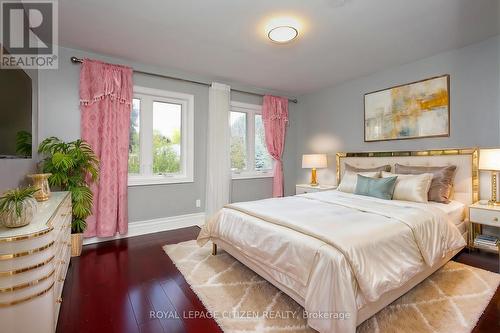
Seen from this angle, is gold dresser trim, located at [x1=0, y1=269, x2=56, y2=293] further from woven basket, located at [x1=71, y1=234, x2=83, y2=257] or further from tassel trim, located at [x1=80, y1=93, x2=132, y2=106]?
tassel trim, located at [x1=80, y1=93, x2=132, y2=106]

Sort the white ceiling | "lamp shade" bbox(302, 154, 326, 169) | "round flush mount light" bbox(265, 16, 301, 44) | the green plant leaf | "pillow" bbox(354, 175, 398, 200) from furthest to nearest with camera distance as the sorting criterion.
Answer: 1. "lamp shade" bbox(302, 154, 326, 169)
2. "pillow" bbox(354, 175, 398, 200)
3. the green plant leaf
4. "round flush mount light" bbox(265, 16, 301, 44)
5. the white ceiling

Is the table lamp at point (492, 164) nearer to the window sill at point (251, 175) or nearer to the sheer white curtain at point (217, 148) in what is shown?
the window sill at point (251, 175)

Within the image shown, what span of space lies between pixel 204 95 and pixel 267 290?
3.18m

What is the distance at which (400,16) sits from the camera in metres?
2.31

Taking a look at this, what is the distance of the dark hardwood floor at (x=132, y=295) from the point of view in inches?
62.9

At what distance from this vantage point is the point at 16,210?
127cm

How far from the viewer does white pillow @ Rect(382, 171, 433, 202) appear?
2.72 meters

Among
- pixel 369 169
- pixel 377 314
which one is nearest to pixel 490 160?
pixel 369 169

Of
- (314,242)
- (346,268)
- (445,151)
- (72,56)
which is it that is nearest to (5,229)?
(314,242)

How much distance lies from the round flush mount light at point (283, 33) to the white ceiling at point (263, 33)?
0.38ft

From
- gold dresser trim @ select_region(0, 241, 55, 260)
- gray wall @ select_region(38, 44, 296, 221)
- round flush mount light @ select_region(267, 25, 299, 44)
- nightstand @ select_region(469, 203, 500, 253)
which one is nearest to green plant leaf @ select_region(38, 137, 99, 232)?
gray wall @ select_region(38, 44, 296, 221)

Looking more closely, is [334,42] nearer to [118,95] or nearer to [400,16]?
[400,16]

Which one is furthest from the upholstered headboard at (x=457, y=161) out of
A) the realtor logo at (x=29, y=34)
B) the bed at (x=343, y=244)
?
the realtor logo at (x=29, y=34)

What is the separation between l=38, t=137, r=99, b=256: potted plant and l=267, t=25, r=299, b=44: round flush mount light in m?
2.49
